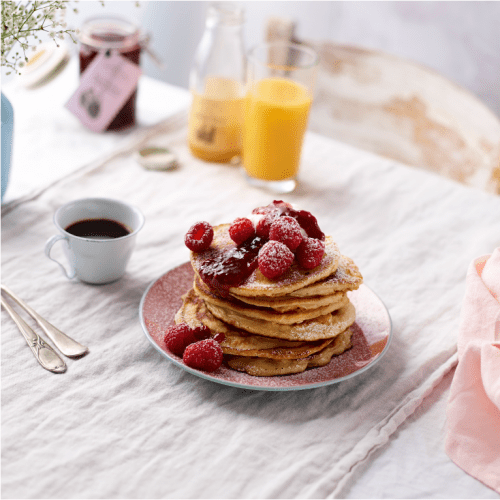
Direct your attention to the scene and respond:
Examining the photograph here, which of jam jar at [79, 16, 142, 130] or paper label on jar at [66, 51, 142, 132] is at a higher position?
jam jar at [79, 16, 142, 130]

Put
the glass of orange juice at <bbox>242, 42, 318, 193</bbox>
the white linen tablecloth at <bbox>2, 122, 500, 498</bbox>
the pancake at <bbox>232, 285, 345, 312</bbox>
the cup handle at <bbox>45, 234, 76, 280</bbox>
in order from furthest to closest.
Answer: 1. the glass of orange juice at <bbox>242, 42, 318, 193</bbox>
2. the cup handle at <bbox>45, 234, 76, 280</bbox>
3. the pancake at <bbox>232, 285, 345, 312</bbox>
4. the white linen tablecloth at <bbox>2, 122, 500, 498</bbox>

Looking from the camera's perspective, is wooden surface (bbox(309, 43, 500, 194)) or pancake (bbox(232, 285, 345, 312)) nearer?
pancake (bbox(232, 285, 345, 312))

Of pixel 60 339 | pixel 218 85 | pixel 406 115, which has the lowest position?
pixel 60 339

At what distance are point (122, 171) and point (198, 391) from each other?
0.84 metres

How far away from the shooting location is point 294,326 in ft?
3.10

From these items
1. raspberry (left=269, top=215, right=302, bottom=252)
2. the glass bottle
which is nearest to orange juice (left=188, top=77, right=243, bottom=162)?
the glass bottle

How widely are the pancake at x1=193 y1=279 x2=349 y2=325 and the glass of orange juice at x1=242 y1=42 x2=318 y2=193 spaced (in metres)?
0.67

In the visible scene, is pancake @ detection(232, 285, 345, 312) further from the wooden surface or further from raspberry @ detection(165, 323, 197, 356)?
the wooden surface

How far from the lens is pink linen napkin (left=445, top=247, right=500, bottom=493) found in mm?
854

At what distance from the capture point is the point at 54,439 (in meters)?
0.83

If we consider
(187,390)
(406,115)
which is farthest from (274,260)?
(406,115)

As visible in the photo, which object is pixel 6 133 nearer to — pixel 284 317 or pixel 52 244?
pixel 52 244

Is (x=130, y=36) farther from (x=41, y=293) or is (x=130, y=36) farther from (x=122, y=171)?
(x=41, y=293)

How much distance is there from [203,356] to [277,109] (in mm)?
815
